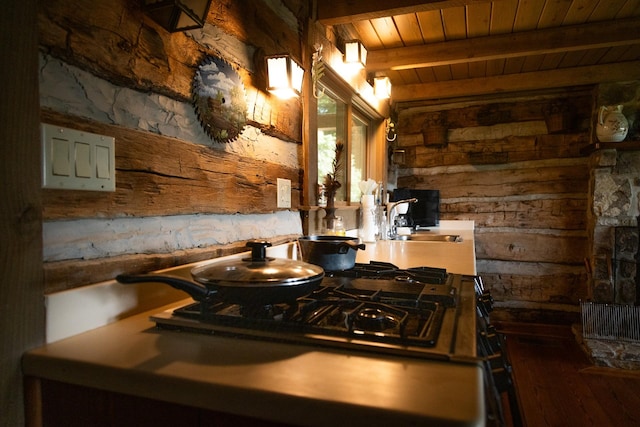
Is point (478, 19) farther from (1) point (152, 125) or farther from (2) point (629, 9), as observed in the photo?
(1) point (152, 125)

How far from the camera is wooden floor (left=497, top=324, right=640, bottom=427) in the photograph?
89.2 inches

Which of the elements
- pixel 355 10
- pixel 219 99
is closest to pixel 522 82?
pixel 355 10

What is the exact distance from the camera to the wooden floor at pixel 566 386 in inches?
89.2

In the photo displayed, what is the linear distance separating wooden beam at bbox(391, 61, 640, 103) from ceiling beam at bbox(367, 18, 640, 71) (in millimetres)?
903

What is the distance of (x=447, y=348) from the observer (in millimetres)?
596

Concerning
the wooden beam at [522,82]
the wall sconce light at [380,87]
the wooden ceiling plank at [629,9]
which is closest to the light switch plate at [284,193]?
the wall sconce light at [380,87]

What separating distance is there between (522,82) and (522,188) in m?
1.02

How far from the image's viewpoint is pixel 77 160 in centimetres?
74

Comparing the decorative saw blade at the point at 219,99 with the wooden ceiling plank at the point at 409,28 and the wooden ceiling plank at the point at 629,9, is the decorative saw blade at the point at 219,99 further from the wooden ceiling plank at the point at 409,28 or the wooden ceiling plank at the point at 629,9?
the wooden ceiling plank at the point at 629,9

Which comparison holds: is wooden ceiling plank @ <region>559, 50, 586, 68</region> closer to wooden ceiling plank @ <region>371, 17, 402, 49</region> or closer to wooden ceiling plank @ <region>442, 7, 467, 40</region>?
wooden ceiling plank @ <region>442, 7, 467, 40</region>

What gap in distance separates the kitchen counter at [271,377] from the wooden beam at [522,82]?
353cm

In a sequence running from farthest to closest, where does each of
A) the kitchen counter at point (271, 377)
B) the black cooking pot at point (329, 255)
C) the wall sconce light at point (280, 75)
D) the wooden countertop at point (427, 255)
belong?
the wooden countertop at point (427, 255), the wall sconce light at point (280, 75), the black cooking pot at point (329, 255), the kitchen counter at point (271, 377)

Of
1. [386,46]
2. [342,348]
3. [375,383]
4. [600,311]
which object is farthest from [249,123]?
[600,311]

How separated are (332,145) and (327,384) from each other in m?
2.07
